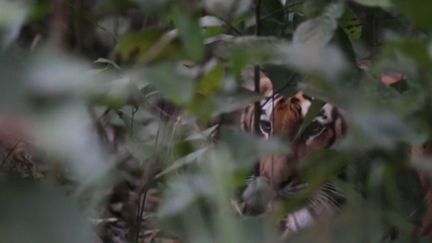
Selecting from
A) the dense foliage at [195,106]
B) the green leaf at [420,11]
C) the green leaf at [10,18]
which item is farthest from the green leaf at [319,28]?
the green leaf at [10,18]

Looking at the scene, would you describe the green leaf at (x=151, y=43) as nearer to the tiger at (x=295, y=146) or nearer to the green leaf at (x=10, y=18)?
the green leaf at (x=10, y=18)

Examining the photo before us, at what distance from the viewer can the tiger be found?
1.00 metres

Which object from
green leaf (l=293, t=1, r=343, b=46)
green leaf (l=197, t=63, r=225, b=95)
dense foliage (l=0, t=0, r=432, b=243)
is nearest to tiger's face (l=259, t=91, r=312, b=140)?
dense foliage (l=0, t=0, r=432, b=243)

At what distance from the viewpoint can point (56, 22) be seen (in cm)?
37

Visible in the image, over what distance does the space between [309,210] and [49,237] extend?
1.03 meters

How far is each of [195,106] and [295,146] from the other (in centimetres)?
60

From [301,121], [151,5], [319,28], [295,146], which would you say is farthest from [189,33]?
[301,121]

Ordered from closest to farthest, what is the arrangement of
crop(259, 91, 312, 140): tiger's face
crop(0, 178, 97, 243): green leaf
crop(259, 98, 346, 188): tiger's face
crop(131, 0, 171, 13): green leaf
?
crop(0, 178, 97, 243): green leaf < crop(131, 0, 171, 13): green leaf < crop(259, 98, 346, 188): tiger's face < crop(259, 91, 312, 140): tiger's face

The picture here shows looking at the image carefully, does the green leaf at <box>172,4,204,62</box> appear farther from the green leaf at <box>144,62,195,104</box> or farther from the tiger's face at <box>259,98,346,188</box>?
the tiger's face at <box>259,98,346,188</box>

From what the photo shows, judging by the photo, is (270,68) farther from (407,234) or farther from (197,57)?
(197,57)

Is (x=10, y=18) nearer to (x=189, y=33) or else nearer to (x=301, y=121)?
(x=189, y=33)

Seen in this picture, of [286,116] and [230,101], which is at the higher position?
[230,101]

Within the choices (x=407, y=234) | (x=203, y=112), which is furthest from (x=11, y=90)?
(x=407, y=234)

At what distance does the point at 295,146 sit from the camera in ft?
3.66
